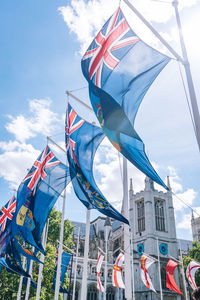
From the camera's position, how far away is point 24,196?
16.4 meters

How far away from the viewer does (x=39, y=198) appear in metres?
15.7

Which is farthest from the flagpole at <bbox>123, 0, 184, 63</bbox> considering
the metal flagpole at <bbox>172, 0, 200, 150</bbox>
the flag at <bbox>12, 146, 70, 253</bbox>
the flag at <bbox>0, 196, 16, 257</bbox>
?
the flag at <bbox>0, 196, 16, 257</bbox>

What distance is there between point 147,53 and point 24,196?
12.1 metres

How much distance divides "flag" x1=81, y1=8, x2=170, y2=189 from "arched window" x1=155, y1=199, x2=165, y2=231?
52496mm

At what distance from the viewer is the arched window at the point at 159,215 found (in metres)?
56.9

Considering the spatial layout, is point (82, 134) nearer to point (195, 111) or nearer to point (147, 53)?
point (147, 53)

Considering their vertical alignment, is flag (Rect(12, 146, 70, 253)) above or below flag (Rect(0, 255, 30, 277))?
above

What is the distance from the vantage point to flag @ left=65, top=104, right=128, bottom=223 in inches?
444

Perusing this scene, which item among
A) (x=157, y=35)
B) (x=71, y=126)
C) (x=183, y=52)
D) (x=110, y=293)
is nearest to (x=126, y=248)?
(x=71, y=126)

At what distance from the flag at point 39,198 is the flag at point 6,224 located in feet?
8.34

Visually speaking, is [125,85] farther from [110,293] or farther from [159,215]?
[159,215]

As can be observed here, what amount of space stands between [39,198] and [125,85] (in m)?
10.2

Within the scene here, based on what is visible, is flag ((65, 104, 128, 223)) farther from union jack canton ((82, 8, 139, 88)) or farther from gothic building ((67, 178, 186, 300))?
gothic building ((67, 178, 186, 300))

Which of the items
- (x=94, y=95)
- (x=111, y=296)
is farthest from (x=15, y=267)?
(x=111, y=296)
